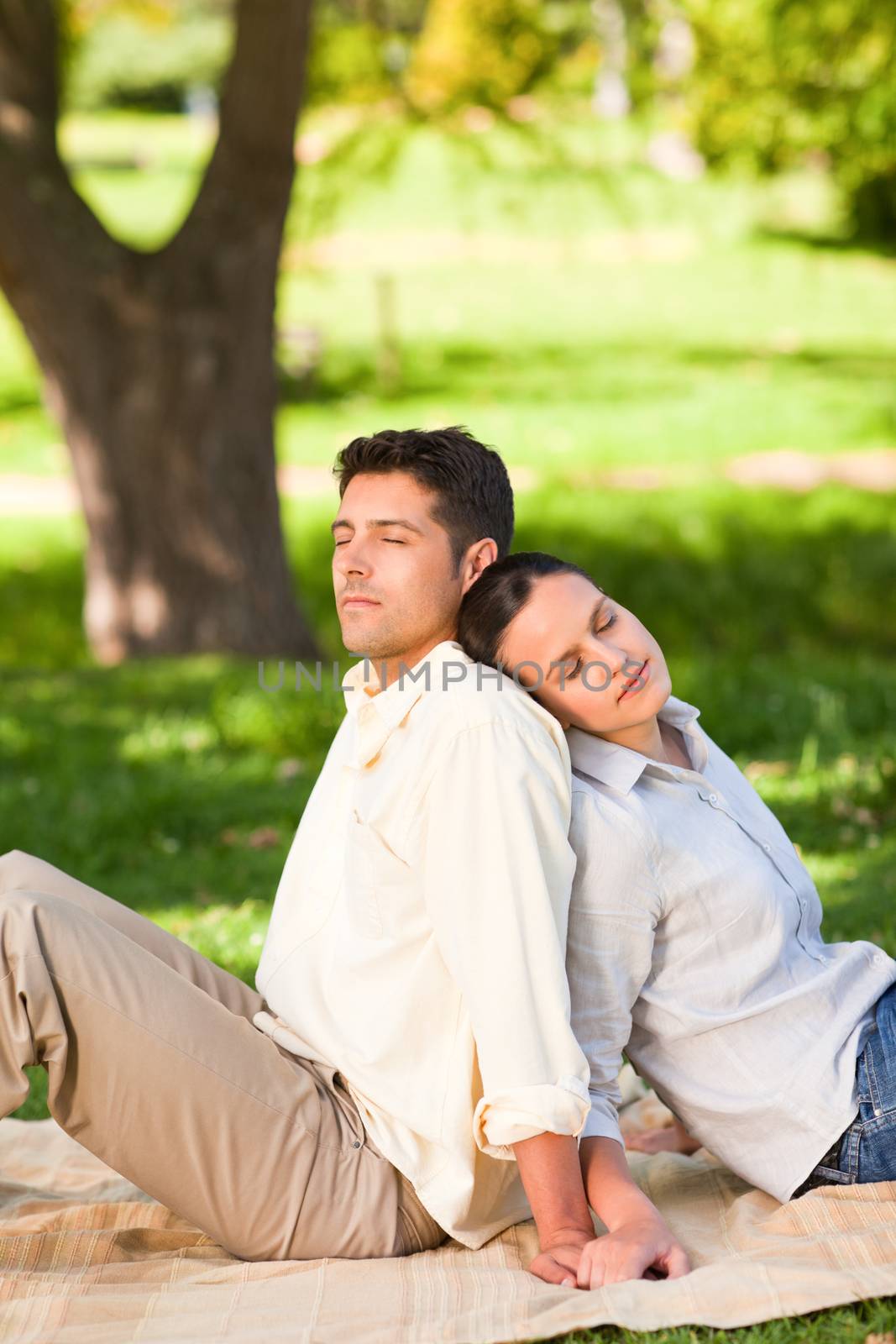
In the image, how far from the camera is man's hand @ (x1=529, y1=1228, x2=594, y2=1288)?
2510 mm

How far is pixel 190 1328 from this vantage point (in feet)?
8.14

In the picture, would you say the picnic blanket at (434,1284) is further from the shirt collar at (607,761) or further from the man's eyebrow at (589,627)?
the man's eyebrow at (589,627)

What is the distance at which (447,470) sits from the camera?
2.79m

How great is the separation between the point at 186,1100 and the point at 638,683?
1057 mm

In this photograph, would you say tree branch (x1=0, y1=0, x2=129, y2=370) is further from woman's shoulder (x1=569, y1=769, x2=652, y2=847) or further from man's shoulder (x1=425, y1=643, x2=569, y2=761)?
woman's shoulder (x1=569, y1=769, x2=652, y2=847)

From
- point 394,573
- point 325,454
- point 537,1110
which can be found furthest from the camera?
point 325,454

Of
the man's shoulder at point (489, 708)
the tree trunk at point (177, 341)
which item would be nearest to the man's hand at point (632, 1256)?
the man's shoulder at point (489, 708)

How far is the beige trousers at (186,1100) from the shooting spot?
2.60m

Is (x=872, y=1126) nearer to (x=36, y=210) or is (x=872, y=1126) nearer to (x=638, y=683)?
(x=638, y=683)

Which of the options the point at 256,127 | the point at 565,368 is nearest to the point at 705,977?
the point at 256,127

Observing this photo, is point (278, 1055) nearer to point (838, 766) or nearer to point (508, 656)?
point (508, 656)

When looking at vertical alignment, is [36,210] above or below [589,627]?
above

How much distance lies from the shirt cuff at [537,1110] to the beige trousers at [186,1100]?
1.24 feet

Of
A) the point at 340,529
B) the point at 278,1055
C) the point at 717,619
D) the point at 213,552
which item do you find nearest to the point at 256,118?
the point at 213,552
